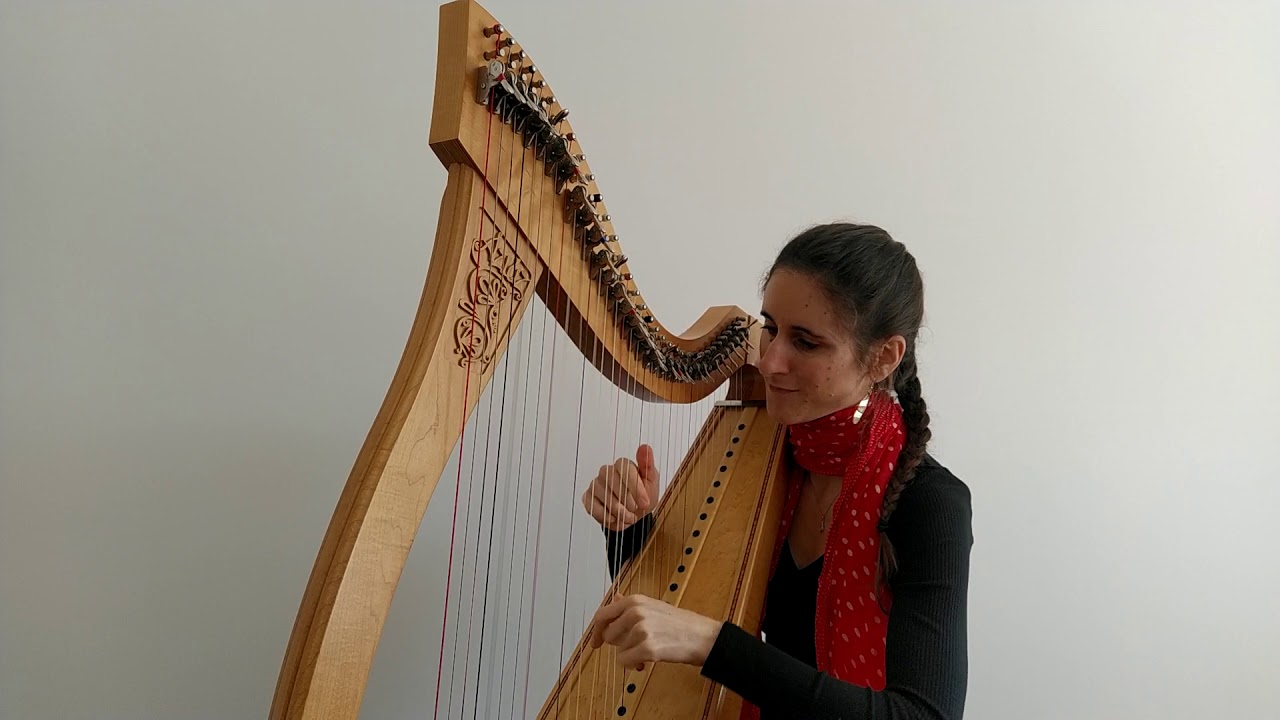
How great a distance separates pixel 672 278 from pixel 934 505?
0.82 meters

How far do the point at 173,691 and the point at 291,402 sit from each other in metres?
0.50

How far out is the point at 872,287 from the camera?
1074 mm

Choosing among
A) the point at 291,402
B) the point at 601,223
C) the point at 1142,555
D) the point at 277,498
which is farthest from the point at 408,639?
the point at 1142,555

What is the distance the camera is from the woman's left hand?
2.71 ft

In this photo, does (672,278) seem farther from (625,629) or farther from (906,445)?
(625,629)

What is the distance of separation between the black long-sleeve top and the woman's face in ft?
0.50

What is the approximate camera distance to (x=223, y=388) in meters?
1.37

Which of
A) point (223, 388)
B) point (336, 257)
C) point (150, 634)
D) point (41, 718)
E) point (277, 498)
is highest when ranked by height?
point (336, 257)

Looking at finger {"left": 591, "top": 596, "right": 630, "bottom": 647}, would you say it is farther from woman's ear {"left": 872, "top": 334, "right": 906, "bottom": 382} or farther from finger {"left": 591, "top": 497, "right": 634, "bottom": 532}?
woman's ear {"left": 872, "top": 334, "right": 906, "bottom": 382}

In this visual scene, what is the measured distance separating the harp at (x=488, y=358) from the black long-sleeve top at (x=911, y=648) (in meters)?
0.11

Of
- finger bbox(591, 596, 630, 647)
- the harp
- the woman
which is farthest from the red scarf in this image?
finger bbox(591, 596, 630, 647)

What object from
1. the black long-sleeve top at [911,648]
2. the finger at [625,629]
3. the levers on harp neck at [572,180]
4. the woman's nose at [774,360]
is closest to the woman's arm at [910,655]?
the black long-sleeve top at [911,648]

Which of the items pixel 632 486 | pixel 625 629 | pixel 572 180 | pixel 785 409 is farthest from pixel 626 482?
pixel 572 180

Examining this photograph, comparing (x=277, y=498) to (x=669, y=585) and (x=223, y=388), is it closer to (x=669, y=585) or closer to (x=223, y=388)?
(x=223, y=388)
